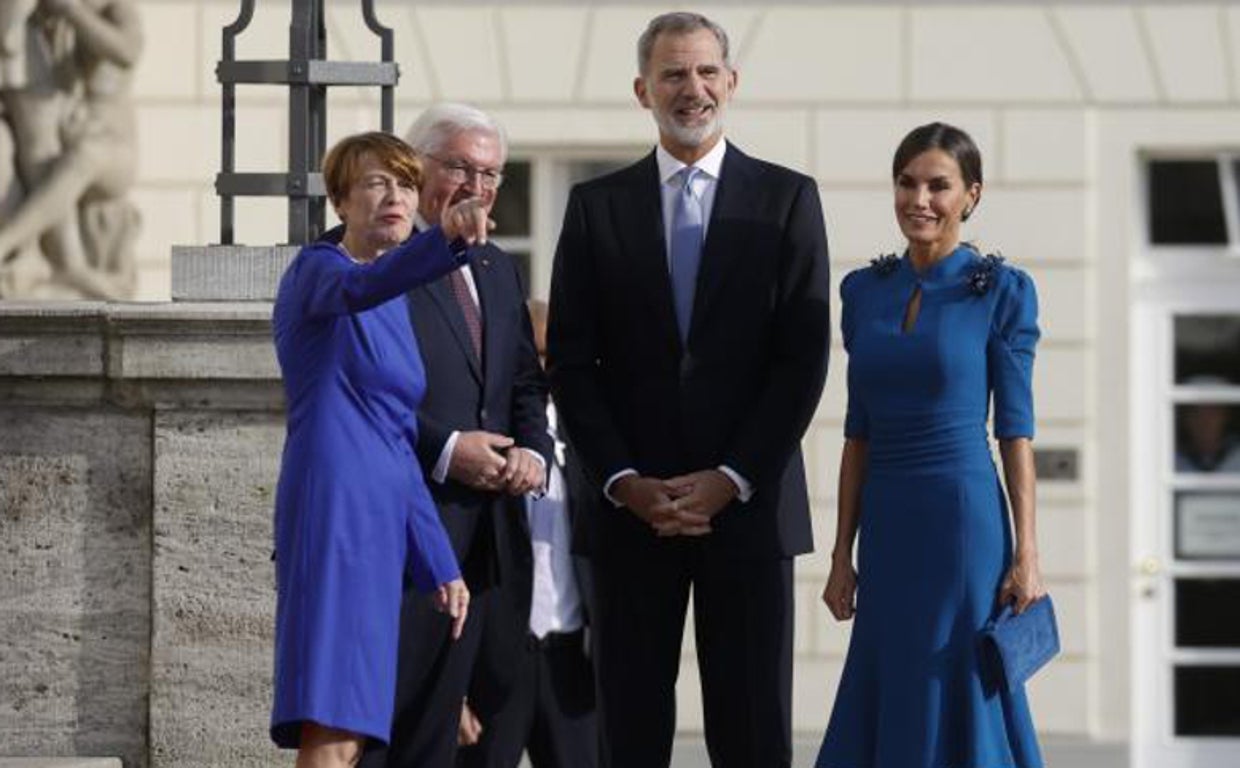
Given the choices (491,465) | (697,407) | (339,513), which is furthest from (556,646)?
(339,513)

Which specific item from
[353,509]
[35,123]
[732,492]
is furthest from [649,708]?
[35,123]

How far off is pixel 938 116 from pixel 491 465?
27.1 feet

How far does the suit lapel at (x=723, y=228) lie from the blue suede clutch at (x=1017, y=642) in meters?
0.91

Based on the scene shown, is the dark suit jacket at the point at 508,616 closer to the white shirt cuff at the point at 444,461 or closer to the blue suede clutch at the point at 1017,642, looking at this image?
the white shirt cuff at the point at 444,461

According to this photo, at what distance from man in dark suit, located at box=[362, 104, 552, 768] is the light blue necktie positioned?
0.35 meters

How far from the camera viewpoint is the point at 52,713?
27.5 ft

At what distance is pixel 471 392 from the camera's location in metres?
7.79

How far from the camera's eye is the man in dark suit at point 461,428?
7.64 metres


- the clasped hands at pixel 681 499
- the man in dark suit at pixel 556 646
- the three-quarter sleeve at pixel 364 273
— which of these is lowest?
the man in dark suit at pixel 556 646

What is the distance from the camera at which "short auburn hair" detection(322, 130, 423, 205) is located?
722cm

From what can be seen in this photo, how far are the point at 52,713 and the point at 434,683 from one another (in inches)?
45.6

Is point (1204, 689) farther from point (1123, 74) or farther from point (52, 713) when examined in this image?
Result: point (52, 713)

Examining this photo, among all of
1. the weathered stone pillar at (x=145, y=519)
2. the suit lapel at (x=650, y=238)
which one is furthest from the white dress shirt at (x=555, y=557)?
the suit lapel at (x=650, y=238)

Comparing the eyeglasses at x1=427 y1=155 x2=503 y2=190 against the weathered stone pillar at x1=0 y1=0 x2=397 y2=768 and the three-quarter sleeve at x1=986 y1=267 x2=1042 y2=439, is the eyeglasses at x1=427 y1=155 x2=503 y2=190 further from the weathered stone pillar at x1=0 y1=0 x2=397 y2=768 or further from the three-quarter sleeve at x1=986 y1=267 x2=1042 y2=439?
the three-quarter sleeve at x1=986 y1=267 x2=1042 y2=439
